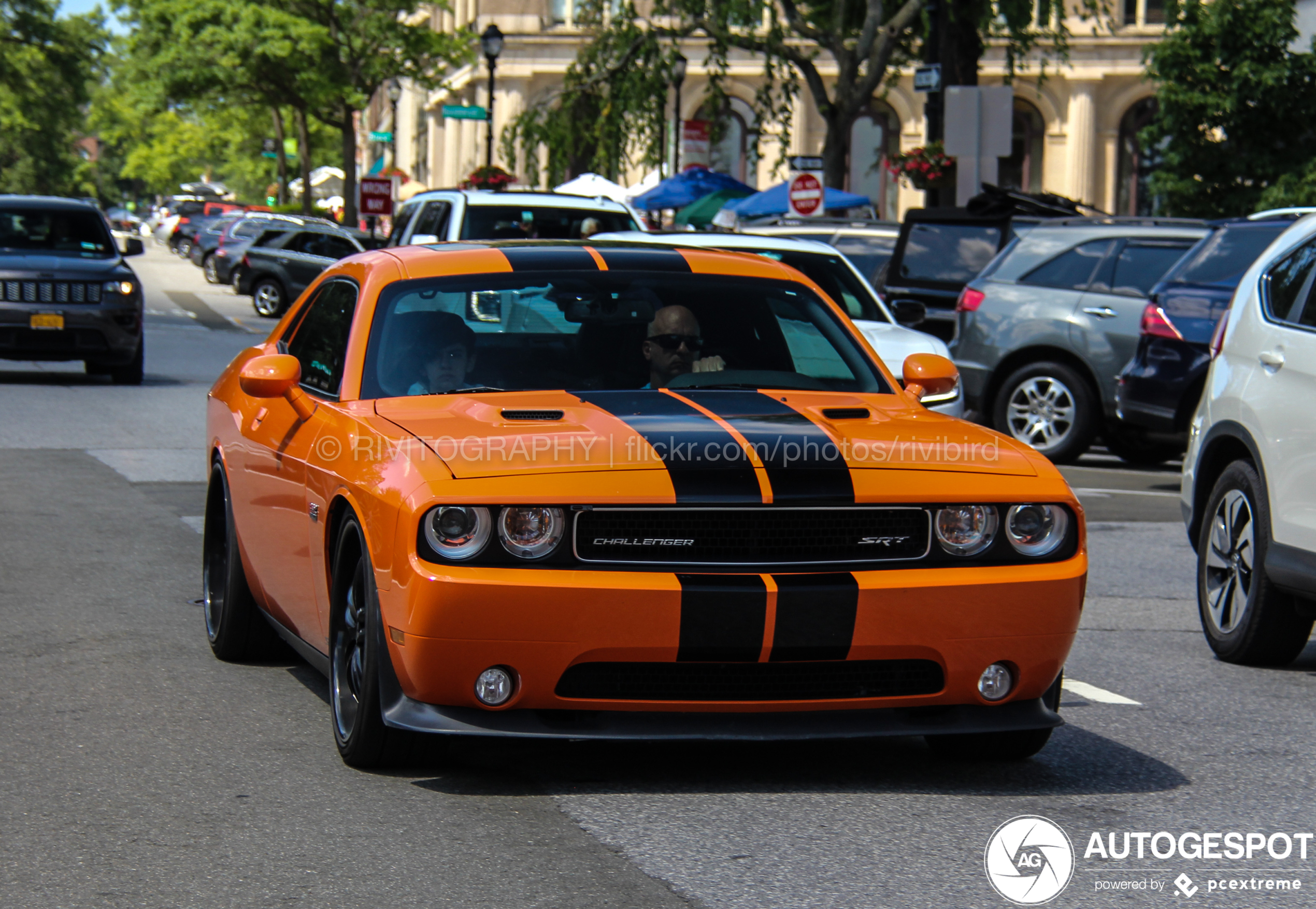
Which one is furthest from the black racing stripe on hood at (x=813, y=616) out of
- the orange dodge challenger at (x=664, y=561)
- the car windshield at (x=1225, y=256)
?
the car windshield at (x=1225, y=256)

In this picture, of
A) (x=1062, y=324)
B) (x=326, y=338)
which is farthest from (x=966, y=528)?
(x=1062, y=324)

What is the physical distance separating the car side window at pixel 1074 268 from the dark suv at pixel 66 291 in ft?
29.8

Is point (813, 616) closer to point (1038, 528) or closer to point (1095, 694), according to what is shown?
point (1038, 528)

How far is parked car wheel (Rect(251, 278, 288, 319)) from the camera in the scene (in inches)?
1422

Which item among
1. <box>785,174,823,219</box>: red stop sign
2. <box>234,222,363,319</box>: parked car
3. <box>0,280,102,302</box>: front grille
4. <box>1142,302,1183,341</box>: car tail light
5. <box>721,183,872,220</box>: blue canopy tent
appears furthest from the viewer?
<box>234,222,363,319</box>: parked car

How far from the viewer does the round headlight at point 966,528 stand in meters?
5.12

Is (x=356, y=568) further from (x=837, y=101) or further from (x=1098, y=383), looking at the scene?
(x=837, y=101)

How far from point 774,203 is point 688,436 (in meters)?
29.7

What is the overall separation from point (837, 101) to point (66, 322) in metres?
14.7

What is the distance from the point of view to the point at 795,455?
201 inches

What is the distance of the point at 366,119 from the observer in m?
126

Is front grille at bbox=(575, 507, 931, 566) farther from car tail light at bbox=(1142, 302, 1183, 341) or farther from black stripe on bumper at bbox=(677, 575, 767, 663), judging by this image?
car tail light at bbox=(1142, 302, 1183, 341)

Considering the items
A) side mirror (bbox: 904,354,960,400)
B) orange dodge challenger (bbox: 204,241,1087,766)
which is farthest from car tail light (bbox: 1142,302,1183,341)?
orange dodge challenger (bbox: 204,241,1087,766)

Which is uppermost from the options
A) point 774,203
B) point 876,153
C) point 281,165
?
point 876,153
